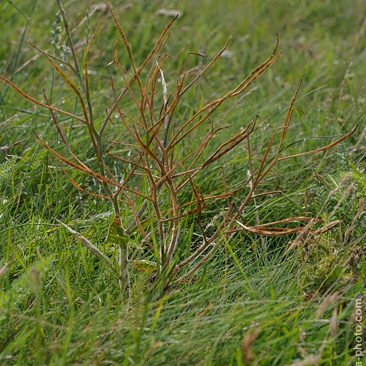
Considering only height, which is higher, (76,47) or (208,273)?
(76,47)

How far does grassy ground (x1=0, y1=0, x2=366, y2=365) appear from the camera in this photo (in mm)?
1386

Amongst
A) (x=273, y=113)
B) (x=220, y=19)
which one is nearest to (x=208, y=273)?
(x=273, y=113)

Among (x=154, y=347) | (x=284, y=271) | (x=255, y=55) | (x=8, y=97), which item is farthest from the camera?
(x=255, y=55)

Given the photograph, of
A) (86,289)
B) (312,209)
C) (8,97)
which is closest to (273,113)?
(312,209)

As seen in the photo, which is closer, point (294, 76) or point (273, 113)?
point (273, 113)

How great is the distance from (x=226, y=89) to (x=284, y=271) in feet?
6.24

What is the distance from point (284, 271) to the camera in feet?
5.96

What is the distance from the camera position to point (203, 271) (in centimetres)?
166

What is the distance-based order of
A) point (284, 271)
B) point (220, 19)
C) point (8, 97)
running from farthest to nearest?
point (220, 19)
point (8, 97)
point (284, 271)

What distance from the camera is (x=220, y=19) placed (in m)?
4.71

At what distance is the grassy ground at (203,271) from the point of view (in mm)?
1386

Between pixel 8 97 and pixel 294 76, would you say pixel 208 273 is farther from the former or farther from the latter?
pixel 294 76

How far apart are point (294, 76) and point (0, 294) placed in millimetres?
2871

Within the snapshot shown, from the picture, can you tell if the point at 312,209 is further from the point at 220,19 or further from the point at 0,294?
the point at 220,19
